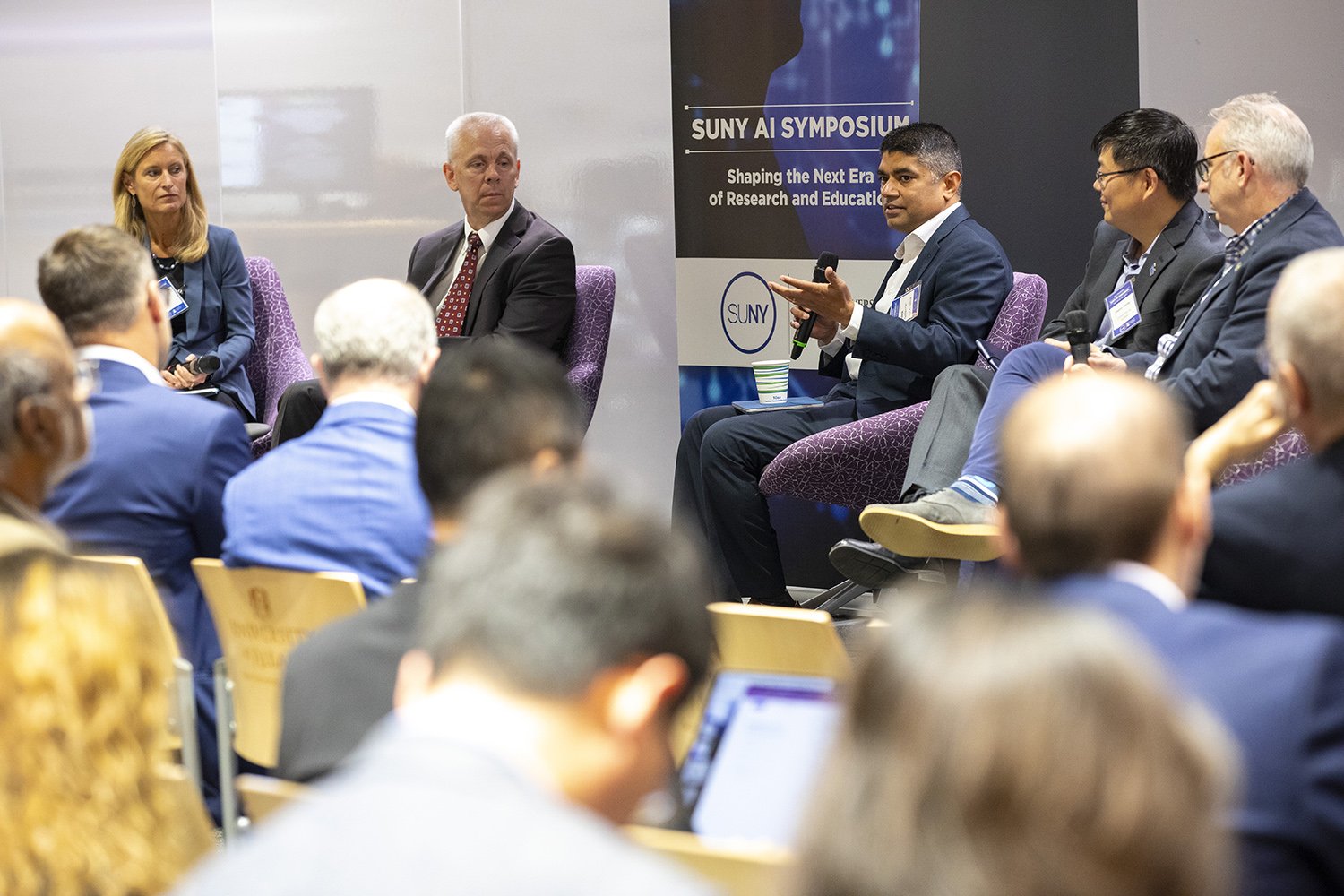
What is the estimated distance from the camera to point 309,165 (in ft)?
23.7

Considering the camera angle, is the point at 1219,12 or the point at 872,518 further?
the point at 1219,12

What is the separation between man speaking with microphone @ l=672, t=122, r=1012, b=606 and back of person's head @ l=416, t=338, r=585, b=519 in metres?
2.92

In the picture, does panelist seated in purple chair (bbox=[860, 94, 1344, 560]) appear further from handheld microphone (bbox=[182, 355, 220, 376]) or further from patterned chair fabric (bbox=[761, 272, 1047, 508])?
handheld microphone (bbox=[182, 355, 220, 376])

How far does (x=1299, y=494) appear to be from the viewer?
209 centimetres

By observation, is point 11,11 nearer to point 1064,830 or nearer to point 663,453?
point 663,453

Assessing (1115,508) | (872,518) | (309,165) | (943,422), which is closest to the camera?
(1115,508)

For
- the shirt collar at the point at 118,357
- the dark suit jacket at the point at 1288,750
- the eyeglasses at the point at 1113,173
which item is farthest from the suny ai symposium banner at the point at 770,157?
the dark suit jacket at the point at 1288,750

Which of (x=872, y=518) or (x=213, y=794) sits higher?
(x=872, y=518)

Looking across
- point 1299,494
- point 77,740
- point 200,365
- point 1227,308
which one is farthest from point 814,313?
point 77,740

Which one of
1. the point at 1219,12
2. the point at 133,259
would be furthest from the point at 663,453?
the point at 133,259

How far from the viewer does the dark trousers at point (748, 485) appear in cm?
532

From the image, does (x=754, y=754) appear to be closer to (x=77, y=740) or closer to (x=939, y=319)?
(x=77, y=740)

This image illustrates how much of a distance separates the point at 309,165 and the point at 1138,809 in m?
6.92

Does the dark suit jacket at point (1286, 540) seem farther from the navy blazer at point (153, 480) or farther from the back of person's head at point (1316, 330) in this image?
the navy blazer at point (153, 480)
